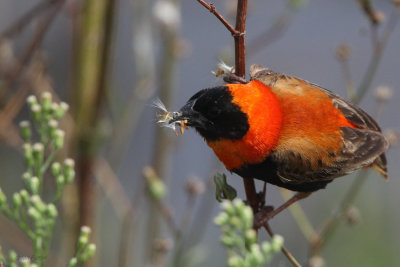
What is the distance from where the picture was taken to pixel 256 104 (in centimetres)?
292

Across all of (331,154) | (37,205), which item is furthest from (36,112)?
(331,154)

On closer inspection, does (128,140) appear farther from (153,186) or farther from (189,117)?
(189,117)

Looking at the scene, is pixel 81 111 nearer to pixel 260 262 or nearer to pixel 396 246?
pixel 260 262

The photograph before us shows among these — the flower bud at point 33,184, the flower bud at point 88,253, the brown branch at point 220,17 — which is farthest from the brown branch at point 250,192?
the flower bud at point 33,184

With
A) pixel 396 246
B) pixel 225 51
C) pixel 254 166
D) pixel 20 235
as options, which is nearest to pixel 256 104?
pixel 254 166

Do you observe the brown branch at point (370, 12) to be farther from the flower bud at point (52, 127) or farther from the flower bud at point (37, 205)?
the flower bud at point (37, 205)

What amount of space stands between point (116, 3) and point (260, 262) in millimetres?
2066

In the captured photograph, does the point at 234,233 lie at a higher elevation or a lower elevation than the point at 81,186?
lower

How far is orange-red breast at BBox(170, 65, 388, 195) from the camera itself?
2.77 m

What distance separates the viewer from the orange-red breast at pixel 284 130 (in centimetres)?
277

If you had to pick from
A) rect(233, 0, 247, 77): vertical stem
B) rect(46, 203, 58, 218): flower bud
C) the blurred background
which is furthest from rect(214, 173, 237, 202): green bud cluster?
rect(46, 203, 58, 218): flower bud

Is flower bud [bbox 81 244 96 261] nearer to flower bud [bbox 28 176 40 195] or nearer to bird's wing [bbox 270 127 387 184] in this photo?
flower bud [bbox 28 176 40 195]

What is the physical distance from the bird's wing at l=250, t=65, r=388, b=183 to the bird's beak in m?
0.59

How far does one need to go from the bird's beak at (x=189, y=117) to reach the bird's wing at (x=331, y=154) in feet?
1.94
